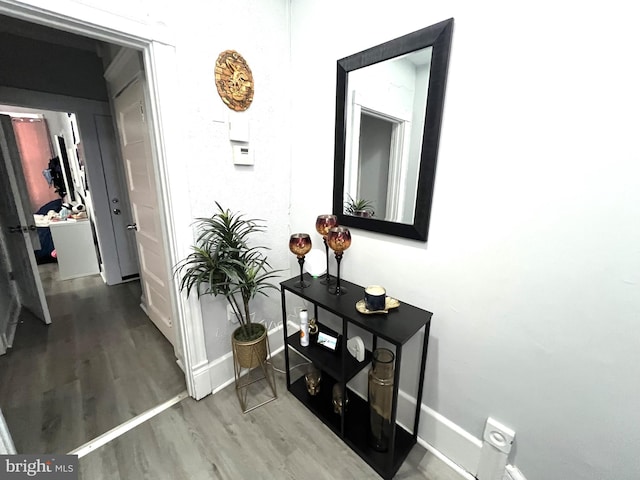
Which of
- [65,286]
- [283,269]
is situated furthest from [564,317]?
[65,286]

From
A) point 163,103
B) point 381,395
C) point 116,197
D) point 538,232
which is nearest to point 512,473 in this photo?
point 381,395

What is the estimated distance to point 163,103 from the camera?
1.21 m

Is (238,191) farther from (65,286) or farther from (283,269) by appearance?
(65,286)

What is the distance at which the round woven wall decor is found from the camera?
1.36m

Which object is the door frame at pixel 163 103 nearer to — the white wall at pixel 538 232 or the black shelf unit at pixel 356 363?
the black shelf unit at pixel 356 363

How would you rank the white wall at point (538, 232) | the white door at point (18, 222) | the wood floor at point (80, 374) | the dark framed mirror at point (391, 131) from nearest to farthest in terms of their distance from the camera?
the white wall at point (538, 232)
the dark framed mirror at point (391, 131)
the wood floor at point (80, 374)
the white door at point (18, 222)

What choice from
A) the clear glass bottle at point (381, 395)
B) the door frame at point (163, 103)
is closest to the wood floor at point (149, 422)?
the clear glass bottle at point (381, 395)

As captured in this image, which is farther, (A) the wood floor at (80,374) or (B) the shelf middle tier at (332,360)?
(A) the wood floor at (80,374)

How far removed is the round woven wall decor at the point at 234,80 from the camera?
1.36 m

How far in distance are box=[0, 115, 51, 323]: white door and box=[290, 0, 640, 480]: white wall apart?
2.81 m

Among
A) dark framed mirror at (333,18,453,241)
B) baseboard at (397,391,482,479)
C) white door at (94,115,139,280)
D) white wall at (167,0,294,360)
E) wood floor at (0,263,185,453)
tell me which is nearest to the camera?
dark framed mirror at (333,18,453,241)

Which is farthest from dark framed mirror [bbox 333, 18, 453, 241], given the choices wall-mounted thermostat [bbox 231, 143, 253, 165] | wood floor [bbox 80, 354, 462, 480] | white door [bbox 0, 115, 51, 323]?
white door [bbox 0, 115, 51, 323]

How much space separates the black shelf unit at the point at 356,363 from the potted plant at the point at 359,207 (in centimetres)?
41

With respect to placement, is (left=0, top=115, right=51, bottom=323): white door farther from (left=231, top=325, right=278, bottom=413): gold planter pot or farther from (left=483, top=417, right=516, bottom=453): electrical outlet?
(left=483, top=417, right=516, bottom=453): electrical outlet
